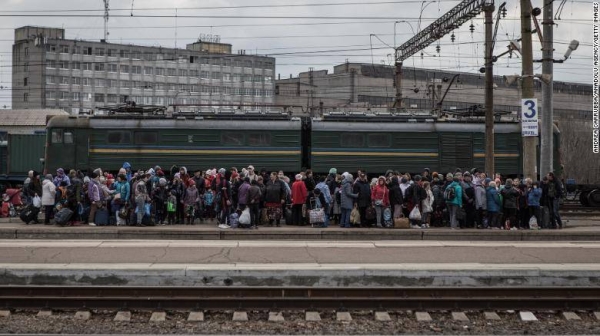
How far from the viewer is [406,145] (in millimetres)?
28969

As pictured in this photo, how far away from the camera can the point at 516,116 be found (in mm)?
31812

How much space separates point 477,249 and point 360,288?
5.97 metres

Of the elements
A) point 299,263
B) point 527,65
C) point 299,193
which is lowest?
point 299,263

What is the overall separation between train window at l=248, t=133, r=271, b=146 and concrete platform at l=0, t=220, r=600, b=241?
931 centimetres

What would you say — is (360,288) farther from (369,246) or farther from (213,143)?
(213,143)

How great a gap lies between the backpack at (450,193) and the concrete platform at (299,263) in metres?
2.08

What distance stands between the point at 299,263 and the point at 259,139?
1424cm

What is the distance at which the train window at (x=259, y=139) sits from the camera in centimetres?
2842

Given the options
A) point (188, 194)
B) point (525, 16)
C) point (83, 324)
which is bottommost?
point (83, 324)

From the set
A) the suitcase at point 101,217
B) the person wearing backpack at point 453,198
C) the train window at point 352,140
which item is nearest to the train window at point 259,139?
the train window at point 352,140

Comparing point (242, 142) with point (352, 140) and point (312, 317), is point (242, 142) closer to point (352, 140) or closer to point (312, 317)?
point (352, 140)

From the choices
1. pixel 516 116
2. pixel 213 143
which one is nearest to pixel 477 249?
pixel 213 143

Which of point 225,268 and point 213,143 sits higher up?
point 213,143

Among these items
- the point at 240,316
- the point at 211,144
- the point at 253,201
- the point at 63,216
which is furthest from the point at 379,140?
the point at 240,316
